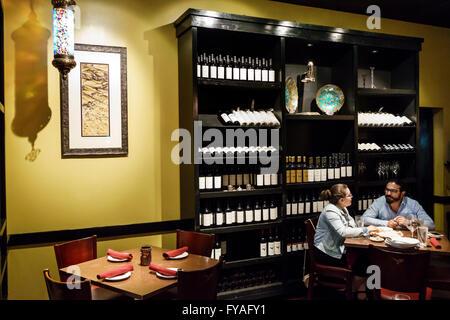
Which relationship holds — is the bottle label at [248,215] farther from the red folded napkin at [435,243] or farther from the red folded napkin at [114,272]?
the red folded napkin at [435,243]

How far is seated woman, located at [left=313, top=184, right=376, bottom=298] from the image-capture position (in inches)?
132

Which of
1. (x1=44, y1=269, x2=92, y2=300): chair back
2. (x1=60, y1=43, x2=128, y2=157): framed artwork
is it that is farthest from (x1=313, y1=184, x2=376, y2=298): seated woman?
(x1=44, y1=269, x2=92, y2=300): chair back

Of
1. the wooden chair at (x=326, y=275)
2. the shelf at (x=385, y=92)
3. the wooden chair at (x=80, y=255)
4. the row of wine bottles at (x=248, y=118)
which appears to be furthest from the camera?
the shelf at (x=385, y=92)

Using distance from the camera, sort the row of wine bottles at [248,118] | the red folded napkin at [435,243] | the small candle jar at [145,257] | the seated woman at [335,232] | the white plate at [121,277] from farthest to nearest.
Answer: the row of wine bottles at [248,118], the seated woman at [335,232], the red folded napkin at [435,243], the small candle jar at [145,257], the white plate at [121,277]

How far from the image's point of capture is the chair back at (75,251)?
9.68 ft

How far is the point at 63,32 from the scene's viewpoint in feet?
9.72

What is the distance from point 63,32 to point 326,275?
9.71 feet

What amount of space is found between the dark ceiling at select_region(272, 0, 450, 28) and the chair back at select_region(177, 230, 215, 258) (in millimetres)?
2797

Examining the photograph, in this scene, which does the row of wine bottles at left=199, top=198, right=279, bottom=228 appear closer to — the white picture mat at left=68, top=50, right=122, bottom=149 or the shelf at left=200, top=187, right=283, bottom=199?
→ the shelf at left=200, top=187, right=283, bottom=199

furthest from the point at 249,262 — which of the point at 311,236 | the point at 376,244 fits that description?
the point at 376,244

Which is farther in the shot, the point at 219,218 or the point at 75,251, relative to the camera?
the point at 219,218

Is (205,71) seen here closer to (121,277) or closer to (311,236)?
(311,236)

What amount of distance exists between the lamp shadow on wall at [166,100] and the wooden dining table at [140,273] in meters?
0.75

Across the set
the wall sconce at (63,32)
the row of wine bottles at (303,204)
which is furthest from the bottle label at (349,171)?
the wall sconce at (63,32)
